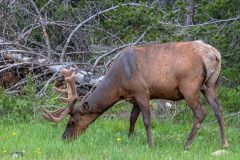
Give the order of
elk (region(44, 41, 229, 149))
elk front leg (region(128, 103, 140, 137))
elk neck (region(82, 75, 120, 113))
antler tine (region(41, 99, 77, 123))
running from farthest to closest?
elk front leg (region(128, 103, 140, 137)), elk neck (region(82, 75, 120, 113)), antler tine (region(41, 99, 77, 123)), elk (region(44, 41, 229, 149))

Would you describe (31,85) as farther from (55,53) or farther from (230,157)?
(230,157)

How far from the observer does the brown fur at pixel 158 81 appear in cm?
948

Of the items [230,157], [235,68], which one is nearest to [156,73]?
[230,157]

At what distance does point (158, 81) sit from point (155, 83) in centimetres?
6

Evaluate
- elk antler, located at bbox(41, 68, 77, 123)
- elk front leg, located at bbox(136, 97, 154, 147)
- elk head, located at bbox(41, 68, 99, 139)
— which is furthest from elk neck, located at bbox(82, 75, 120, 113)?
elk front leg, located at bbox(136, 97, 154, 147)

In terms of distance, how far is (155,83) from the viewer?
976cm

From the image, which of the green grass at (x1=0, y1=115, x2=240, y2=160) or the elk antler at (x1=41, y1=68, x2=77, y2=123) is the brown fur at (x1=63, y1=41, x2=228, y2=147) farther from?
the green grass at (x1=0, y1=115, x2=240, y2=160)

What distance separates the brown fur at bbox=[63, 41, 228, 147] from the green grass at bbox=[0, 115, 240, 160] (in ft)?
1.17

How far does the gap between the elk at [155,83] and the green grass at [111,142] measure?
1.05 ft

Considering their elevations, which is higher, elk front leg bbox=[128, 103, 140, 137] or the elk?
the elk

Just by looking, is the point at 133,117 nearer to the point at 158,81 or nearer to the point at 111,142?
the point at 158,81

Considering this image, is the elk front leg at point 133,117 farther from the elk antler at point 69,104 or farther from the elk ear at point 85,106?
the elk antler at point 69,104

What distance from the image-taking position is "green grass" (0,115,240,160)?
8117mm

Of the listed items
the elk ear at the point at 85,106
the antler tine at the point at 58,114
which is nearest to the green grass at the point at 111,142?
the antler tine at the point at 58,114
